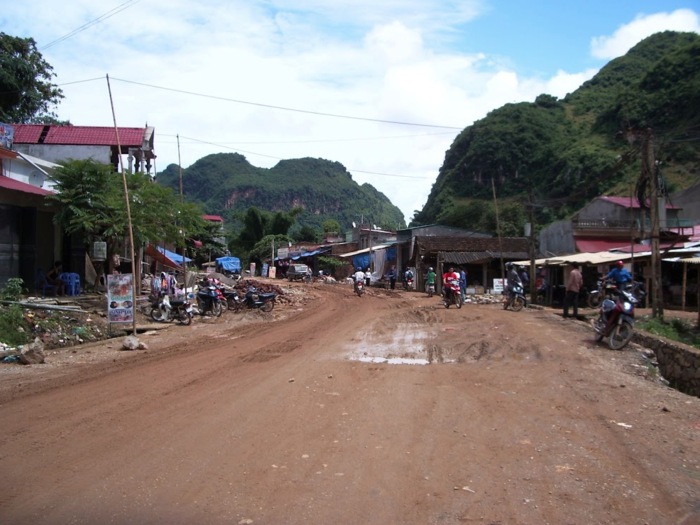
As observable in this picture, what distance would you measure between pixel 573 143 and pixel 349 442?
247 ft

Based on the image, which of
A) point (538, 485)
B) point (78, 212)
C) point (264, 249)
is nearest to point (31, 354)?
point (78, 212)

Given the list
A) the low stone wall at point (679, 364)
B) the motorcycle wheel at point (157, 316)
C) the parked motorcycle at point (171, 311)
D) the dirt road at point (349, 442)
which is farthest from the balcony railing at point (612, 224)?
the dirt road at point (349, 442)

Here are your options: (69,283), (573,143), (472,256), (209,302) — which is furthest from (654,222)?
(573,143)

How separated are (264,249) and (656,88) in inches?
1946

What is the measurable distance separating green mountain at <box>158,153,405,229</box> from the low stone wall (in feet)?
408

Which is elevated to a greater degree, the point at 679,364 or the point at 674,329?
the point at 674,329

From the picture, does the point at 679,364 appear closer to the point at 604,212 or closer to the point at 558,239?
the point at 558,239

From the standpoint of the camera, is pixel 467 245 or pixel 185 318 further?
pixel 467 245

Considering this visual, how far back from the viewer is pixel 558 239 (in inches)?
1524

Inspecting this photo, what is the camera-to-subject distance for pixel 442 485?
452 centimetres

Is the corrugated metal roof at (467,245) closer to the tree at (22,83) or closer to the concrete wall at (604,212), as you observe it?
the concrete wall at (604,212)

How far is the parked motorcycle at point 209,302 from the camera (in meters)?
20.0

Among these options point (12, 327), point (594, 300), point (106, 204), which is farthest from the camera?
point (594, 300)

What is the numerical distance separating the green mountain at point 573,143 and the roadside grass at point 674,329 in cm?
2596
